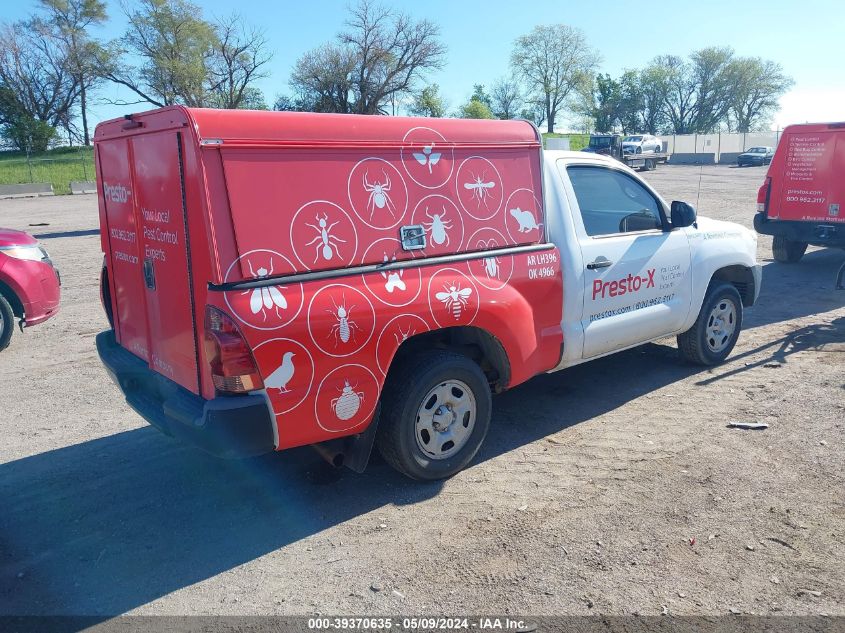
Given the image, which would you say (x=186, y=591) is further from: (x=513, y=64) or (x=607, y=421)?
(x=513, y=64)

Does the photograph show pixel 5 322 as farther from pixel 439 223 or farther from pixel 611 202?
pixel 611 202

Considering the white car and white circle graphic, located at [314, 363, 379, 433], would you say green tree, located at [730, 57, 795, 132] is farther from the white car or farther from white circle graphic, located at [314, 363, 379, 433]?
white circle graphic, located at [314, 363, 379, 433]

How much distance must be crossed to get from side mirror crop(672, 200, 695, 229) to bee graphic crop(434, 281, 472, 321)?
241cm

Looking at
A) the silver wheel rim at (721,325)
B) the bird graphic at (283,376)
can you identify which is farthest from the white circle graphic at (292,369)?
the silver wheel rim at (721,325)

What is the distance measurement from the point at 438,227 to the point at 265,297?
3.92 feet

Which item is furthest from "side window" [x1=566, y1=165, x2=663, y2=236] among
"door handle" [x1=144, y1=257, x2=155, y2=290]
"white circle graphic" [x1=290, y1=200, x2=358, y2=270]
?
"door handle" [x1=144, y1=257, x2=155, y2=290]

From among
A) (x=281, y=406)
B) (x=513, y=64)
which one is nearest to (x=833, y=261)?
(x=281, y=406)

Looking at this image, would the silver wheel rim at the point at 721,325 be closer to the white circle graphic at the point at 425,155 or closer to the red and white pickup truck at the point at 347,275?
the red and white pickup truck at the point at 347,275

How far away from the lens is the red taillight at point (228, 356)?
3.31m

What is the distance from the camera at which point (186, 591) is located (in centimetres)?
333

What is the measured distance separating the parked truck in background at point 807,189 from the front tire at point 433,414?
8.40 meters

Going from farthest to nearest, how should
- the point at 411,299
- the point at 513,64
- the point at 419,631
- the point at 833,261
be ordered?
the point at 513,64 < the point at 833,261 < the point at 411,299 < the point at 419,631

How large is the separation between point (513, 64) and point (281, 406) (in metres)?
79.5

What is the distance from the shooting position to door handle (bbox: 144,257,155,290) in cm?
393
